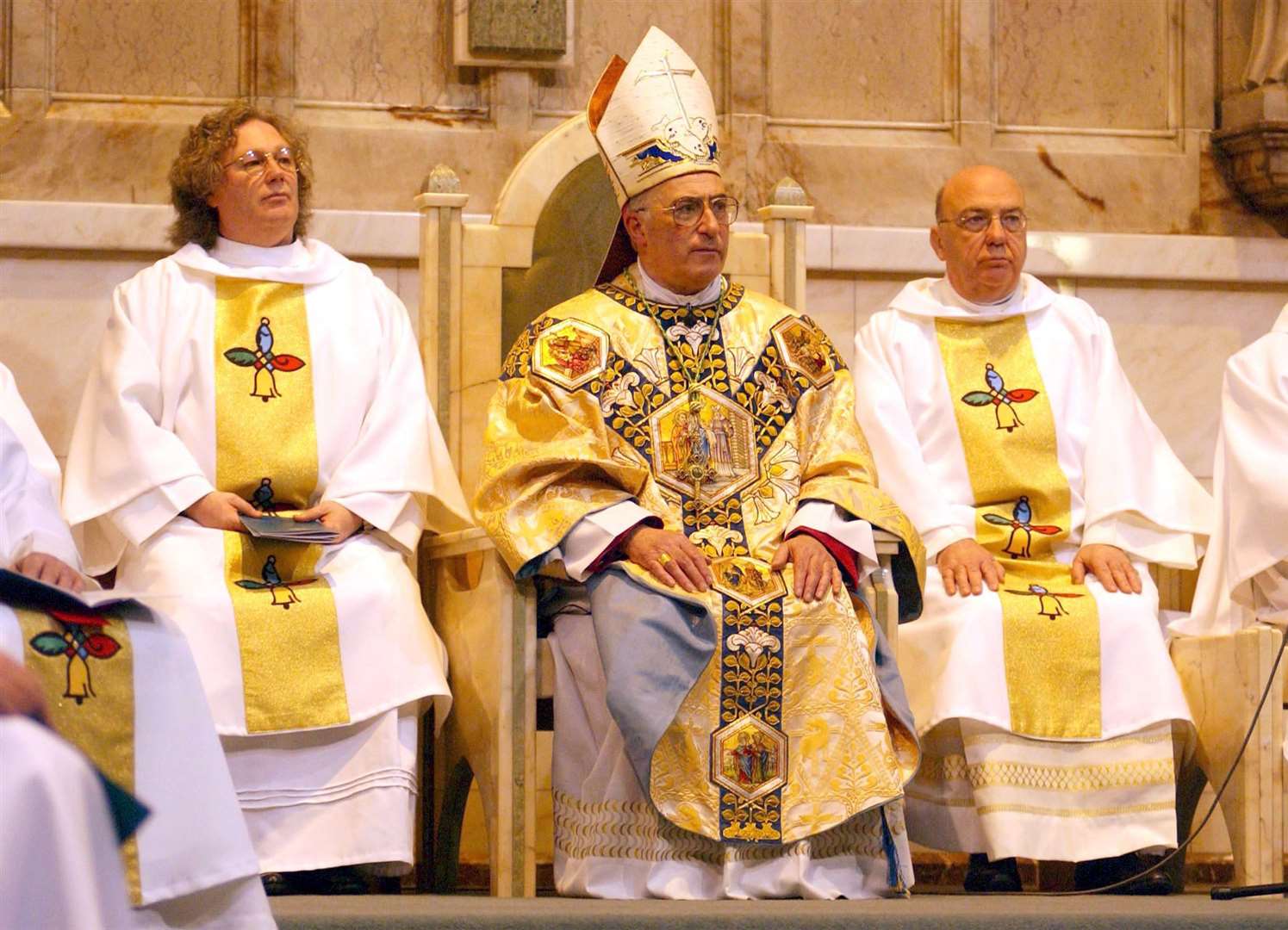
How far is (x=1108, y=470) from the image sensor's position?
5.57 metres

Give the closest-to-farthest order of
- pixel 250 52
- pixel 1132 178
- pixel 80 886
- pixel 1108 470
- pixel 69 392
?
pixel 80 886 < pixel 1108 470 < pixel 69 392 < pixel 250 52 < pixel 1132 178

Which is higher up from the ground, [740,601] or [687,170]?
[687,170]

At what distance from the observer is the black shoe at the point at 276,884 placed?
4.70 metres

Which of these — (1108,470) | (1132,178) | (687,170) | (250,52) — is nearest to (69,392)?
(250,52)

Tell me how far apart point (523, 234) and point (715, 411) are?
2.91 feet

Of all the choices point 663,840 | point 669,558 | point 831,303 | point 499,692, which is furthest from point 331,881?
point 831,303

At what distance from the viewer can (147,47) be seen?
21.5 ft

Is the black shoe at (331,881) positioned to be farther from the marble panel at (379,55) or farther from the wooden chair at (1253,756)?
the marble panel at (379,55)

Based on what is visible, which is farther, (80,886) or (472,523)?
(472,523)

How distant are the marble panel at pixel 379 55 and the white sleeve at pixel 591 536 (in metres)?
2.38

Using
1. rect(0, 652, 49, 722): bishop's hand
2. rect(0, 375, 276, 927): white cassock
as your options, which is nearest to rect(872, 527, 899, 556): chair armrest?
rect(0, 375, 276, 927): white cassock

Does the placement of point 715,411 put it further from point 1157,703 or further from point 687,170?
point 1157,703

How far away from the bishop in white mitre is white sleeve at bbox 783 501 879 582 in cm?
41

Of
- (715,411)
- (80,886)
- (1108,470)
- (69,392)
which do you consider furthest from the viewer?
(69,392)
